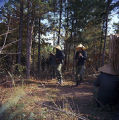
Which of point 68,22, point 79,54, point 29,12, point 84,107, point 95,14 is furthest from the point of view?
point 68,22

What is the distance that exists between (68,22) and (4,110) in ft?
42.8

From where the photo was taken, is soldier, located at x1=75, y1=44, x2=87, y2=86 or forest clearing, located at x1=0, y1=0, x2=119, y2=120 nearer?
forest clearing, located at x1=0, y1=0, x2=119, y2=120

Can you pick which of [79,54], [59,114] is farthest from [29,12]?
[59,114]

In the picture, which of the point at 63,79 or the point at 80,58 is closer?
the point at 80,58

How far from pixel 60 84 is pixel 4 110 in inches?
139

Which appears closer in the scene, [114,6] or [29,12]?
[29,12]

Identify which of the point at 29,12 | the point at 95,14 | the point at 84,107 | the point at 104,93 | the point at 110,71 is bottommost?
the point at 84,107

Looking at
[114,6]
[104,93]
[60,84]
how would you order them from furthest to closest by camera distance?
[114,6] → [60,84] → [104,93]

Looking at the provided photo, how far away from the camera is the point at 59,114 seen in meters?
3.24

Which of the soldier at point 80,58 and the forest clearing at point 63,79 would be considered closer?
the forest clearing at point 63,79

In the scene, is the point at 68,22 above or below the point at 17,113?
above

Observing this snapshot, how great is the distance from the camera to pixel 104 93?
3484mm

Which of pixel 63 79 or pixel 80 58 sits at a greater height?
pixel 80 58

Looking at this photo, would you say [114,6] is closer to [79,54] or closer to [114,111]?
[79,54]
